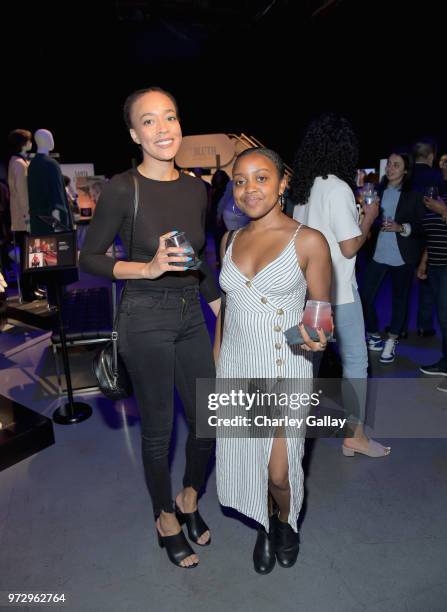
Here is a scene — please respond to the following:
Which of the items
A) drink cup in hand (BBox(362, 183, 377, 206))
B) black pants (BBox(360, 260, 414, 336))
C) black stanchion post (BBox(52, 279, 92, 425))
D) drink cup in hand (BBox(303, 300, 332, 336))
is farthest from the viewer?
black pants (BBox(360, 260, 414, 336))

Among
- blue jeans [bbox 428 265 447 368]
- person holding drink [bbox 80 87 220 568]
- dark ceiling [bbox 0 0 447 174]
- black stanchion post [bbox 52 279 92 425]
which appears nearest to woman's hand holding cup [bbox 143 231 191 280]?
person holding drink [bbox 80 87 220 568]

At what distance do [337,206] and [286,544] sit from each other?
157cm

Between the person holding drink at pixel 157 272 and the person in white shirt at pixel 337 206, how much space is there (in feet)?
2.41

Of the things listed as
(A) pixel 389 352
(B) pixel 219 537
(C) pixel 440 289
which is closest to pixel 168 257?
(B) pixel 219 537

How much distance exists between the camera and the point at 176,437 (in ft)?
9.74

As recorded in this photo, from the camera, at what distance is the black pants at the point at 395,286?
3953mm

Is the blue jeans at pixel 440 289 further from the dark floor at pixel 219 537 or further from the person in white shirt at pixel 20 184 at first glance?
the person in white shirt at pixel 20 184

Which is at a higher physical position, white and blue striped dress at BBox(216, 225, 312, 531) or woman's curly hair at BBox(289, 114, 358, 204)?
woman's curly hair at BBox(289, 114, 358, 204)

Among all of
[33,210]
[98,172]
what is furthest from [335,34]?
[98,172]

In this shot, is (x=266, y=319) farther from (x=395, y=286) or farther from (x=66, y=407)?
(x=395, y=286)

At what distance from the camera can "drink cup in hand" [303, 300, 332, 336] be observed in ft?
4.78

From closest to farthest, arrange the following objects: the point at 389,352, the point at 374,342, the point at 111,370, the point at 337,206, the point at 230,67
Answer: the point at 111,370, the point at 337,206, the point at 389,352, the point at 374,342, the point at 230,67

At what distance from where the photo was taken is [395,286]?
405cm

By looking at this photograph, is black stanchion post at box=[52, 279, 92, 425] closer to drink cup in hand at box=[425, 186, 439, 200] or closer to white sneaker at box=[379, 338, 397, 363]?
white sneaker at box=[379, 338, 397, 363]
